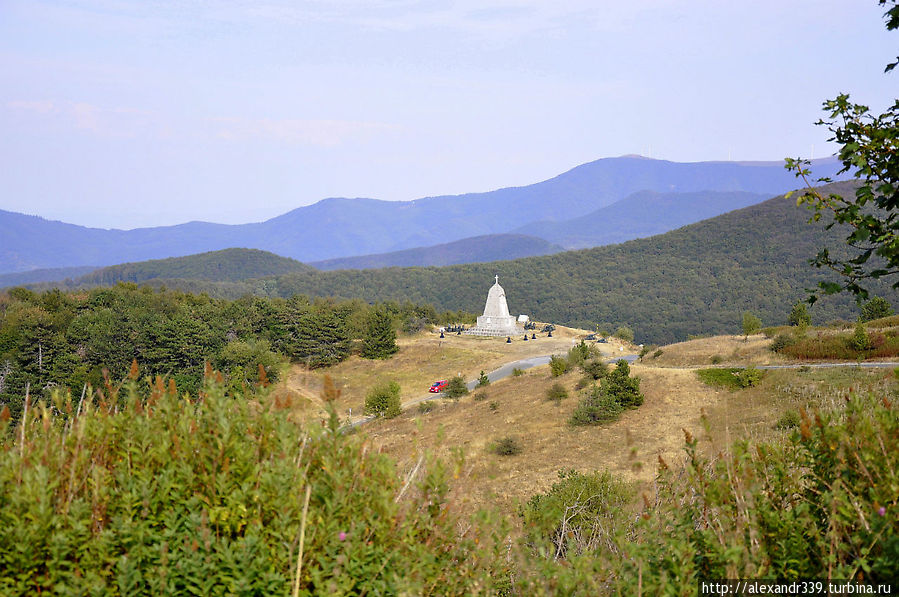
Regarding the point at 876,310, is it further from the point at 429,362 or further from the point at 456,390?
the point at 429,362

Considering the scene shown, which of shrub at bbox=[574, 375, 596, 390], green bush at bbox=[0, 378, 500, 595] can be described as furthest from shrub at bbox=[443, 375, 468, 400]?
green bush at bbox=[0, 378, 500, 595]

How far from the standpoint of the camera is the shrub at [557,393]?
2648 centimetres

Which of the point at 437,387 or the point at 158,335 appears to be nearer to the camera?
the point at 437,387

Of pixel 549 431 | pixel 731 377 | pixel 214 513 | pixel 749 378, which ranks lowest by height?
pixel 549 431

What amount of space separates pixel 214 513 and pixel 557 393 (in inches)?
997

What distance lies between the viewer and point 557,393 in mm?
26672

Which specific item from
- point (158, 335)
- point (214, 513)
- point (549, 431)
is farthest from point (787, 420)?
point (158, 335)

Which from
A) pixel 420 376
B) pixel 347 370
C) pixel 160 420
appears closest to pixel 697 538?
pixel 160 420

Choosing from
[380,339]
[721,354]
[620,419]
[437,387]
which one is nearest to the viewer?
[620,419]

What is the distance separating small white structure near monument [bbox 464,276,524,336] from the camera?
56.7 meters

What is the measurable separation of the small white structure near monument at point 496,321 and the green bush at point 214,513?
53755mm

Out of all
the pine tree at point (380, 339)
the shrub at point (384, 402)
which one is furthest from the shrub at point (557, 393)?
the pine tree at point (380, 339)

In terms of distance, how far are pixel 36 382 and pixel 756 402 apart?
44.8m

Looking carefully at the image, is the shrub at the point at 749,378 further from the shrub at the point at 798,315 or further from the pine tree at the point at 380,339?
the pine tree at the point at 380,339
